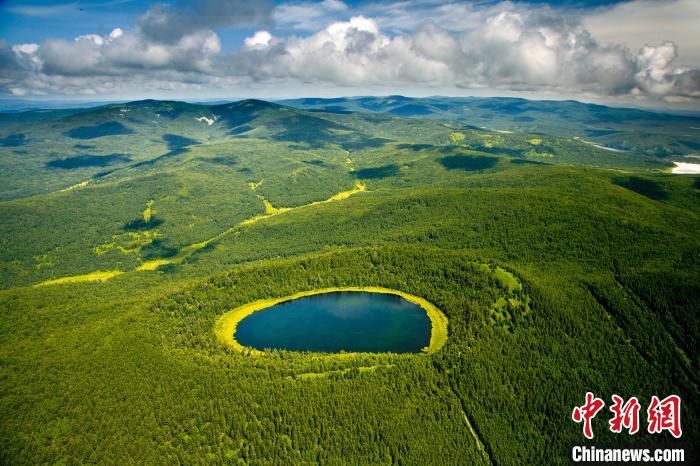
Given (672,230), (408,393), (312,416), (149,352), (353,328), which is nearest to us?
(312,416)

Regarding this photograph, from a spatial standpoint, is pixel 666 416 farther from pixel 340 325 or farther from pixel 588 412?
pixel 340 325


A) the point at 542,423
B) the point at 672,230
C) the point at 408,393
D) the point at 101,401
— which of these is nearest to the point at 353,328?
the point at 408,393

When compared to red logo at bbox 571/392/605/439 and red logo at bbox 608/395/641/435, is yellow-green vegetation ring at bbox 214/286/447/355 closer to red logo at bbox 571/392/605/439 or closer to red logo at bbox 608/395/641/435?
red logo at bbox 571/392/605/439

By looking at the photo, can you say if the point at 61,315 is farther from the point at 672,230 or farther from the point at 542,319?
the point at 672,230

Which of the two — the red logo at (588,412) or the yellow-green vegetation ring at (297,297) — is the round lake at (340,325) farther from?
the red logo at (588,412)

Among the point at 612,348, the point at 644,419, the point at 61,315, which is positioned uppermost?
the point at 61,315

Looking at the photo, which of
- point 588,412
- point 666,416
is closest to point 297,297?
point 588,412

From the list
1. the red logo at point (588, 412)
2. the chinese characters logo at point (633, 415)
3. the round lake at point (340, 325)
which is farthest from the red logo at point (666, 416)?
the round lake at point (340, 325)
